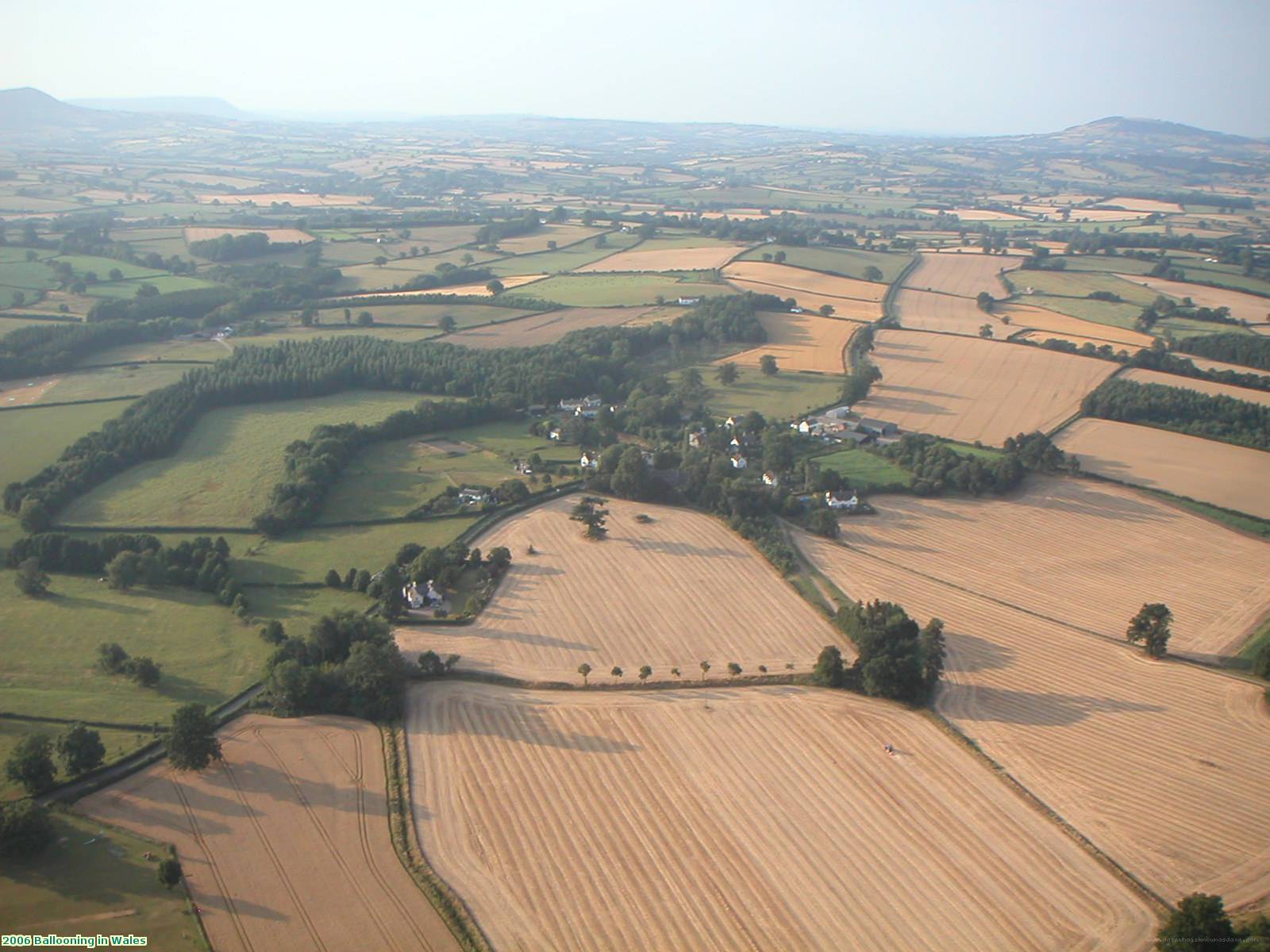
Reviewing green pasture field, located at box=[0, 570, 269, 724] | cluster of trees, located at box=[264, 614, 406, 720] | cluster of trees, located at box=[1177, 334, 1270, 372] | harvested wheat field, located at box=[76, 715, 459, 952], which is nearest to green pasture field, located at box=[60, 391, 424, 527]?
green pasture field, located at box=[0, 570, 269, 724]

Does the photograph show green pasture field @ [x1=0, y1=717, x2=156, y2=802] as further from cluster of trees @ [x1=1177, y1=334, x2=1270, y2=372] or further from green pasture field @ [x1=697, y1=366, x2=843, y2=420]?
cluster of trees @ [x1=1177, y1=334, x2=1270, y2=372]

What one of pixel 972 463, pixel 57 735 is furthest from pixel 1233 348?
pixel 57 735

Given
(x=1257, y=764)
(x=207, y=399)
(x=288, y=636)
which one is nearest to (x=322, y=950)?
(x=288, y=636)

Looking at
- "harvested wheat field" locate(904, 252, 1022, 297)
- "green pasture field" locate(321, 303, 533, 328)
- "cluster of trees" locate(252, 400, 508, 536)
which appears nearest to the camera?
"cluster of trees" locate(252, 400, 508, 536)

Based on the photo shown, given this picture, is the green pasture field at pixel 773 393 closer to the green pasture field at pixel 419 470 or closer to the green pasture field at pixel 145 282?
the green pasture field at pixel 419 470

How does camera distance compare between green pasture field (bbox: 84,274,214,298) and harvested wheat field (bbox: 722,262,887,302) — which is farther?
harvested wheat field (bbox: 722,262,887,302)

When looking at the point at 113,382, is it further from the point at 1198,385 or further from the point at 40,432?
the point at 1198,385

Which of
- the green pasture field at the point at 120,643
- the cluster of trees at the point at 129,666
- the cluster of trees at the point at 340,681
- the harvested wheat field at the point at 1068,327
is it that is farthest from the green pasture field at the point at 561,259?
the cluster of trees at the point at 340,681
